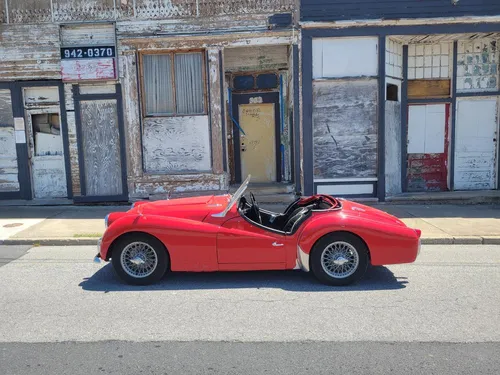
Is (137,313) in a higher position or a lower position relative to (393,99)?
lower

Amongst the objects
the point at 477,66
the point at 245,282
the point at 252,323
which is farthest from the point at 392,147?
the point at 252,323

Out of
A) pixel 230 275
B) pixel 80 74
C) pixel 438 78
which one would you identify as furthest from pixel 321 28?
pixel 230 275

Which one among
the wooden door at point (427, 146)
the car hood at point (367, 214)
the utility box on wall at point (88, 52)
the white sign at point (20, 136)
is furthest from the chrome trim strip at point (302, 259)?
the white sign at point (20, 136)

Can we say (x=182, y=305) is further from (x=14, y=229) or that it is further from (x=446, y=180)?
(x=446, y=180)

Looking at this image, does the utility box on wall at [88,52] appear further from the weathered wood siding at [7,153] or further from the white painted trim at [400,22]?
the white painted trim at [400,22]

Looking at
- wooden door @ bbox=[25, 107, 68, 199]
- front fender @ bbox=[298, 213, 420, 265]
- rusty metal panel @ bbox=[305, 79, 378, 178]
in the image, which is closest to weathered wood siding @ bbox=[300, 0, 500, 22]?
rusty metal panel @ bbox=[305, 79, 378, 178]

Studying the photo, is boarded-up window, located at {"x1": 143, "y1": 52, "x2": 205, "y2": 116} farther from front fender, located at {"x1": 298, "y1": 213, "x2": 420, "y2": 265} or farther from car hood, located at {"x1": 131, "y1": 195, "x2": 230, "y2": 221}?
front fender, located at {"x1": 298, "y1": 213, "x2": 420, "y2": 265}

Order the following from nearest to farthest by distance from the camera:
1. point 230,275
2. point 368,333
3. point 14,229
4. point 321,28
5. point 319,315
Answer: point 368,333
point 319,315
point 230,275
point 14,229
point 321,28

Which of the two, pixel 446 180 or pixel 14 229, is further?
pixel 446 180

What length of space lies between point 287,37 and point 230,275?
643 centimetres

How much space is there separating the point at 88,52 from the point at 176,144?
296cm

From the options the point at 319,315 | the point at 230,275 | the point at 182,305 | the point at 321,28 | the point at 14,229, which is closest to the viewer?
the point at 319,315

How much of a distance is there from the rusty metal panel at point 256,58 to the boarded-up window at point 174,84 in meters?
1.12

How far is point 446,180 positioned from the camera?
428 inches
